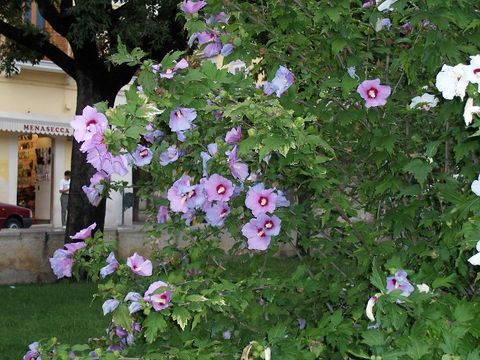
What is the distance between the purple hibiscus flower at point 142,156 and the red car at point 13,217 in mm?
17985

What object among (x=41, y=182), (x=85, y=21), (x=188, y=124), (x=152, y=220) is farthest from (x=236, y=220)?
(x=41, y=182)

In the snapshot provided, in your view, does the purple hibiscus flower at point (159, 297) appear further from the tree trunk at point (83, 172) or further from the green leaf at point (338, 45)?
the tree trunk at point (83, 172)

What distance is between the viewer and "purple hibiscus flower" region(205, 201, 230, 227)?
8.96 feet

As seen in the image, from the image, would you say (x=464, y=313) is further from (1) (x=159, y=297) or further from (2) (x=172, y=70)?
(2) (x=172, y=70)

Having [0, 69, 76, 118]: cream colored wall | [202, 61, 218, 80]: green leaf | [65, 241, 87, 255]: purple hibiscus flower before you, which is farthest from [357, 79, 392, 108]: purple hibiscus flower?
[0, 69, 76, 118]: cream colored wall

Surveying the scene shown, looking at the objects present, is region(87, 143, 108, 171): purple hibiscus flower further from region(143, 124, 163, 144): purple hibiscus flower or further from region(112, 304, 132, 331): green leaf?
region(143, 124, 163, 144): purple hibiscus flower

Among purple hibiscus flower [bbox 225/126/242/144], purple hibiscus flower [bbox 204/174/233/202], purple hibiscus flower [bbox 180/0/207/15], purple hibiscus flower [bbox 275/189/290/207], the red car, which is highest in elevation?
purple hibiscus flower [bbox 180/0/207/15]

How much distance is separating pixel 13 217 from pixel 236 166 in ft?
61.4

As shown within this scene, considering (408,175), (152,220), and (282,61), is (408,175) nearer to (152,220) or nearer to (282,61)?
(282,61)

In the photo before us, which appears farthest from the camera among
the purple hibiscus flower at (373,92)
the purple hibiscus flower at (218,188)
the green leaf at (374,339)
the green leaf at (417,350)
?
the purple hibiscus flower at (373,92)

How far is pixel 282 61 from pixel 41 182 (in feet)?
74.0

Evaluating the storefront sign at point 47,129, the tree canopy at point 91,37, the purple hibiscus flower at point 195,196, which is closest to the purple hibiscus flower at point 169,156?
the purple hibiscus flower at point 195,196

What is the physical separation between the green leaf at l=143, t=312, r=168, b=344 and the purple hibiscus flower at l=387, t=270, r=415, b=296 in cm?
68

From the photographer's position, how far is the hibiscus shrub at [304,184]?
2287mm
